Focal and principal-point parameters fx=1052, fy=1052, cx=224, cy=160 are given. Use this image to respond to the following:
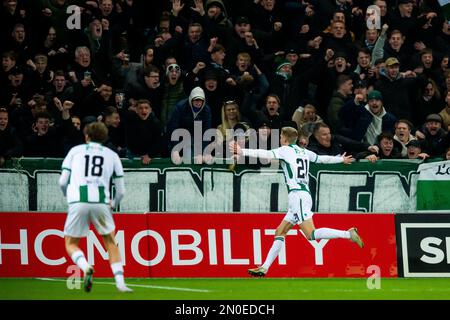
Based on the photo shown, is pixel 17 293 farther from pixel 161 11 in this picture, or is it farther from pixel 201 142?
pixel 161 11

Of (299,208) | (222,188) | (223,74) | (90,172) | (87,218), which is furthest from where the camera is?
(223,74)

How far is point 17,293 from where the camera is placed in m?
13.8

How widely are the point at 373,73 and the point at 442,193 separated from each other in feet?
11.2

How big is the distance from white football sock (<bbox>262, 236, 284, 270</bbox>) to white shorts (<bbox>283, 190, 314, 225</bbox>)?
13.8 inches

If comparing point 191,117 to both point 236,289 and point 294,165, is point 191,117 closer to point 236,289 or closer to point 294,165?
point 294,165

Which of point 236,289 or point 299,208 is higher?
point 299,208

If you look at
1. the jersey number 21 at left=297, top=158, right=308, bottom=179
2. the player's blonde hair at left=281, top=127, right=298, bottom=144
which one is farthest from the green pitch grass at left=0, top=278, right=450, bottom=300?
the player's blonde hair at left=281, top=127, right=298, bottom=144

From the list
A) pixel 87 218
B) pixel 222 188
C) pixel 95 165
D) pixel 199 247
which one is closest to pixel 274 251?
pixel 199 247

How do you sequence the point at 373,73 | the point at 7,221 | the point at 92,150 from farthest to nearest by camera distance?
the point at 373,73
the point at 7,221
the point at 92,150

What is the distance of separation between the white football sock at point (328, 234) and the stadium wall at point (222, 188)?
212cm

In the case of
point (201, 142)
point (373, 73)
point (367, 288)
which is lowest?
point (367, 288)

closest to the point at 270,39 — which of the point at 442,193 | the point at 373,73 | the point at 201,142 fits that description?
the point at 373,73

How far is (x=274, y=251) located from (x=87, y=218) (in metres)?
3.57

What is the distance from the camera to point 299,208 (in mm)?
14961
